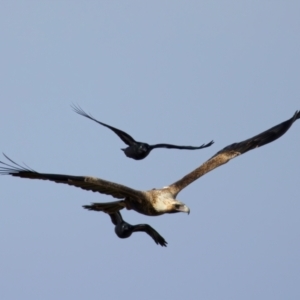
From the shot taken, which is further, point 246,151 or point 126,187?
point 246,151

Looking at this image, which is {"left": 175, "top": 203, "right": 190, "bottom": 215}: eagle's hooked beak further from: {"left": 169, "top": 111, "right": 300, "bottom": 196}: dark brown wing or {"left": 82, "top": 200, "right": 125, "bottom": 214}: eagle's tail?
{"left": 169, "top": 111, "right": 300, "bottom": 196}: dark brown wing

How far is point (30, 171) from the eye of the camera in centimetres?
1836

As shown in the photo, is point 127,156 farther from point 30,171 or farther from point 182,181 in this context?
point 30,171

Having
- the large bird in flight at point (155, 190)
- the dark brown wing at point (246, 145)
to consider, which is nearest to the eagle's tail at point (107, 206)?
the large bird in flight at point (155, 190)

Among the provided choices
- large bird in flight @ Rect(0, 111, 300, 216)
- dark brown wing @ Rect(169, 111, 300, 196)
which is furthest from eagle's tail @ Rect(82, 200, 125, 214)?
dark brown wing @ Rect(169, 111, 300, 196)

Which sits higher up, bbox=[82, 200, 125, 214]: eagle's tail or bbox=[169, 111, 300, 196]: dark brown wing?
bbox=[169, 111, 300, 196]: dark brown wing

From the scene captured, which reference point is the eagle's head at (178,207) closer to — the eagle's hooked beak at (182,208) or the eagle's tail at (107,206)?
the eagle's hooked beak at (182,208)

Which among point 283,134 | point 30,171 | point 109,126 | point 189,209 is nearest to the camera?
point 30,171

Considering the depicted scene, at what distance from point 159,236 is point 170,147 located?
1741 mm

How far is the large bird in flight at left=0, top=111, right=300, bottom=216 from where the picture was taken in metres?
18.5

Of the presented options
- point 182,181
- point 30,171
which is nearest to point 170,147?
point 182,181

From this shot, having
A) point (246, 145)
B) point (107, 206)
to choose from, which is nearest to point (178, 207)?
point (107, 206)

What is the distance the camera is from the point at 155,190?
810 inches

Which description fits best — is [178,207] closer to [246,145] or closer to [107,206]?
[107,206]
